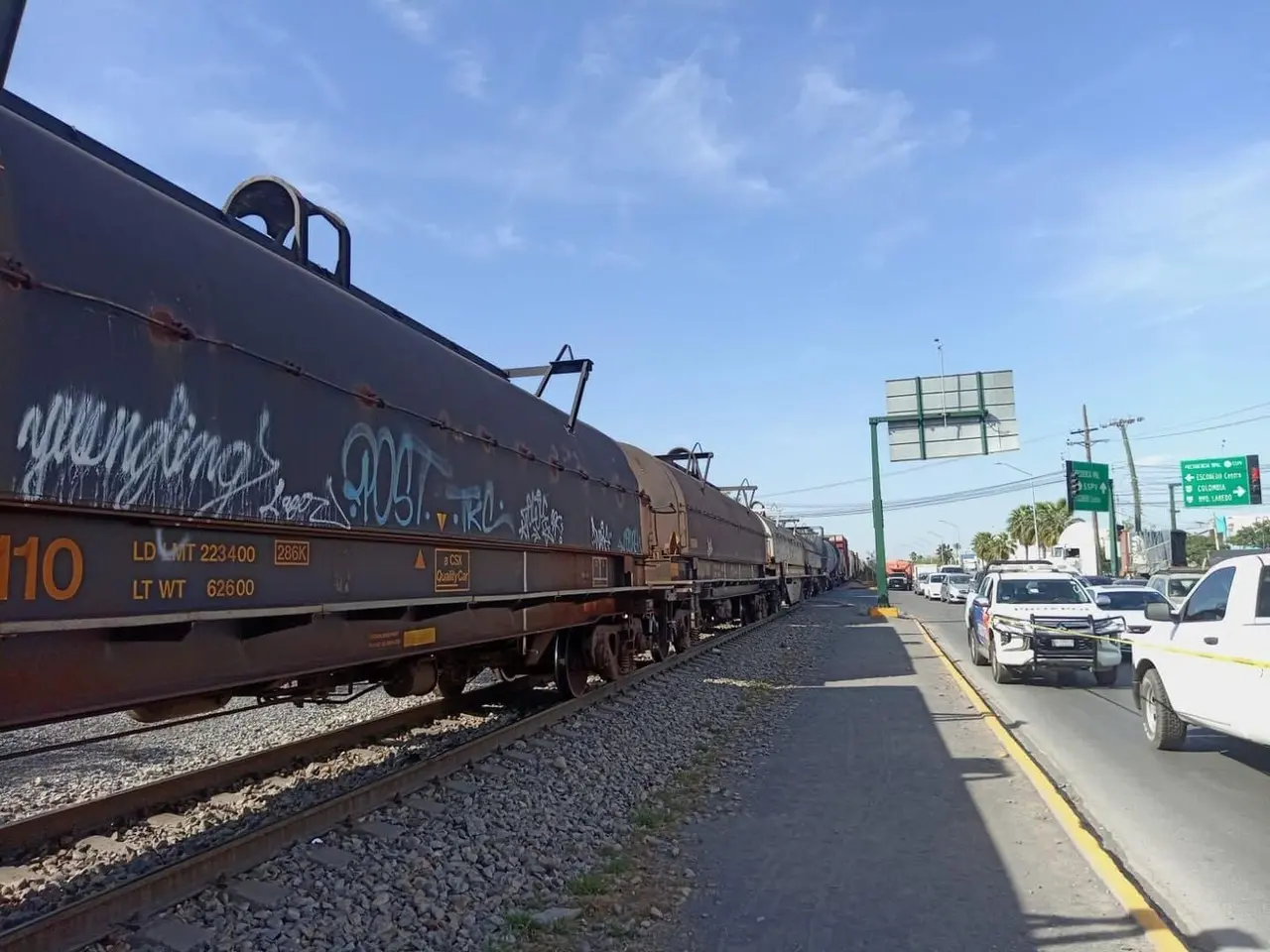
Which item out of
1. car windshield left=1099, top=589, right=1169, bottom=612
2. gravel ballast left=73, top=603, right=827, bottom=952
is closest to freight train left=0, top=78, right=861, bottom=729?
gravel ballast left=73, top=603, right=827, bottom=952

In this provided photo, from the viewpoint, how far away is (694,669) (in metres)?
14.2

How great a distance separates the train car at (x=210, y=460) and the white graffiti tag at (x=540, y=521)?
1.45 ft

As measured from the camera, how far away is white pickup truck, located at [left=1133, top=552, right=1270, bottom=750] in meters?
6.73

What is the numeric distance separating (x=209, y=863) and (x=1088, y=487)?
44.2 m

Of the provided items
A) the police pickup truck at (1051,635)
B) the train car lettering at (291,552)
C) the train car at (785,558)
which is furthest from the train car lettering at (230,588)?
the train car at (785,558)

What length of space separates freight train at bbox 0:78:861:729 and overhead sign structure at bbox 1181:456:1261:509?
41.0 meters

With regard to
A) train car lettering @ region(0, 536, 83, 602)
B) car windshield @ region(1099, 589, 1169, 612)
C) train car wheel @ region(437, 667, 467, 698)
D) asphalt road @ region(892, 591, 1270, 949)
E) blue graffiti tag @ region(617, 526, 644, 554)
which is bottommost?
asphalt road @ region(892, 591, 1270, 949)

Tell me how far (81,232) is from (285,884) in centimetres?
329

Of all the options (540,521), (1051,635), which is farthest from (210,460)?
(1051,635)

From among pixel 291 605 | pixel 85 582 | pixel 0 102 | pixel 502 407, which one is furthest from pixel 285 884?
pixel 502 407

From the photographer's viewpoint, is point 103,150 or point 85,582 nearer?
point 85,582

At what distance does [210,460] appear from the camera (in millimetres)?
4492

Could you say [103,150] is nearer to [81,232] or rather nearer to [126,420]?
[81,232]

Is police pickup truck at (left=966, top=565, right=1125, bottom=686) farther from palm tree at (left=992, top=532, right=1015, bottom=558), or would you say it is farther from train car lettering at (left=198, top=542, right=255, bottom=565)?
palm tree at (left=992, top=532, right=1015, bottom=558)
